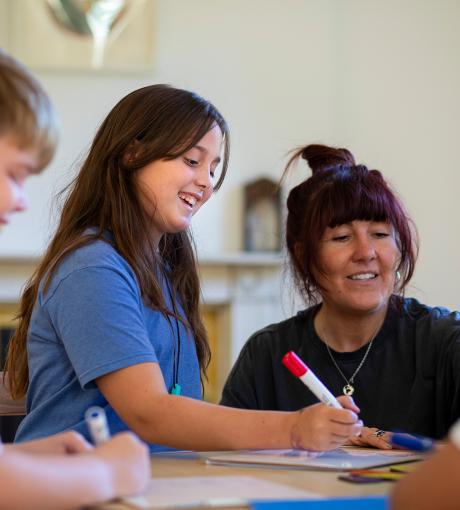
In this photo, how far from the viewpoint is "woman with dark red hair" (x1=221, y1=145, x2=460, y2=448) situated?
182 centimetres

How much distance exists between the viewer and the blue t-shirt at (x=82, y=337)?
1.28m

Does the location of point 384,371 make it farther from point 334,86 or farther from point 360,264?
point 334,86

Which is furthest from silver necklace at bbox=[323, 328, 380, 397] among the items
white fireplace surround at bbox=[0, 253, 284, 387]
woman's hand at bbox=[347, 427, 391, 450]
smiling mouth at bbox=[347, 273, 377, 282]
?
white fireplace surround at bbox=[0, 253, 284, 387]

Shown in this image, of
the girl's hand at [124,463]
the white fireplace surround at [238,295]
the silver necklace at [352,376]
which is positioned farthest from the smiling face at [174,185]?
the white fireplace surround at [238,295]

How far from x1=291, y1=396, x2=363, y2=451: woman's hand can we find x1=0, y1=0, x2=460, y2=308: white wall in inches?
121

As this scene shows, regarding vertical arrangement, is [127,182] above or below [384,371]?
above

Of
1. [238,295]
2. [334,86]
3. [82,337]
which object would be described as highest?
[334,86]

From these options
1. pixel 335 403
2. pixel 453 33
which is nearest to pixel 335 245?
pixel 335 403

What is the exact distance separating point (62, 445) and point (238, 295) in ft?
11.2

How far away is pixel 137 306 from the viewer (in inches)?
54.1

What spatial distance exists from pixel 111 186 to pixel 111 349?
15.1 inches

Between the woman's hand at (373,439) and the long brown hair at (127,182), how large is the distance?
0.35 metres

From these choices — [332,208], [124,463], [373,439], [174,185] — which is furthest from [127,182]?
[124,463]

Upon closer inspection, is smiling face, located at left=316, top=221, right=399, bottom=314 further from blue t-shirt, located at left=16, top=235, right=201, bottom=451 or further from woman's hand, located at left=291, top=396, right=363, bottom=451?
woman's hand, located at left=291, top=396, right=363, bottom=451
